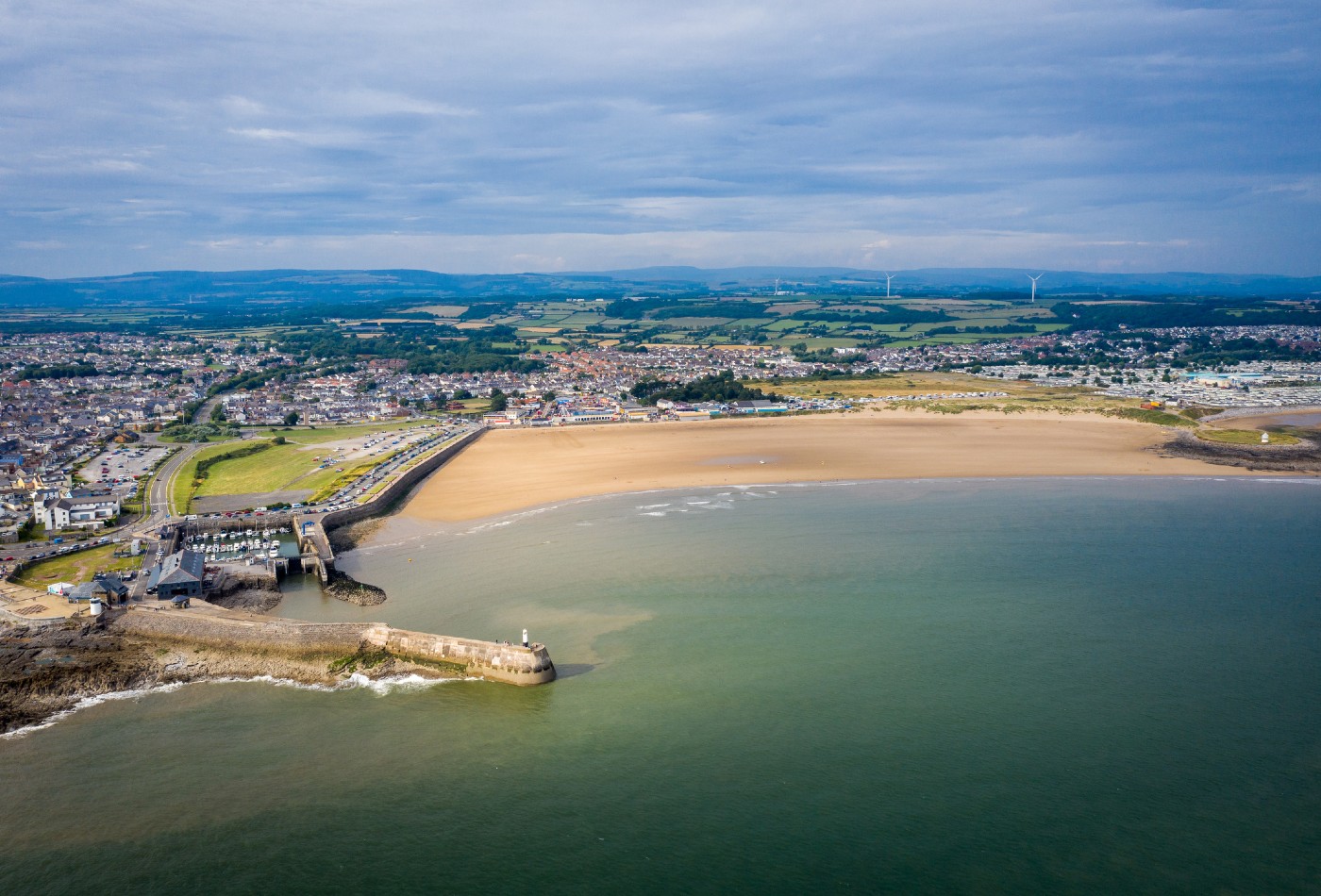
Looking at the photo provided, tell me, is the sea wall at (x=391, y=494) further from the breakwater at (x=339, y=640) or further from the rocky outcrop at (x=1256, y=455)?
the rocky outcrop at (x=1256, y=455)

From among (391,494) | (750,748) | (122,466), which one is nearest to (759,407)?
(391,494)

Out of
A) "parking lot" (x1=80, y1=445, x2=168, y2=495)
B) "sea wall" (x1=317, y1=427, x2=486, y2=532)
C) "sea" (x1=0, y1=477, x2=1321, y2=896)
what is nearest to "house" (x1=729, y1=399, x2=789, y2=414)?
"sea wall" (x1=317, y1=427, x2=486, y2=532)

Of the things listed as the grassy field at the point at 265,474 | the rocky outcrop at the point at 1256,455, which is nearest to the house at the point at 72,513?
the grassy field at the point at 265,474

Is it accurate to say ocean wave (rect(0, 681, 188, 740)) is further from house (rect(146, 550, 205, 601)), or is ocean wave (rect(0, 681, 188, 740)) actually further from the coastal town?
the coastal town

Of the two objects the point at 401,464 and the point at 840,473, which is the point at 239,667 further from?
the point at 840,473

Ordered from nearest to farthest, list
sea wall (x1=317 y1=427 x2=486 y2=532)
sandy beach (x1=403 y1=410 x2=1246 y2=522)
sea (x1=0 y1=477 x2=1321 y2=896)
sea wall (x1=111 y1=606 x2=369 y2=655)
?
sea (x1=0 y1=477 x2=1321 y2=896), sea wall (x1=111 y1=606 x2=369 y2=655), sea wall (x1=317 y1=427 x2=486 y2=532), sandy beach (x1=403 y1=410 x2=1246 y2=522)

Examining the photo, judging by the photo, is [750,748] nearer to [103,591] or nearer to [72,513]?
[103,591]
